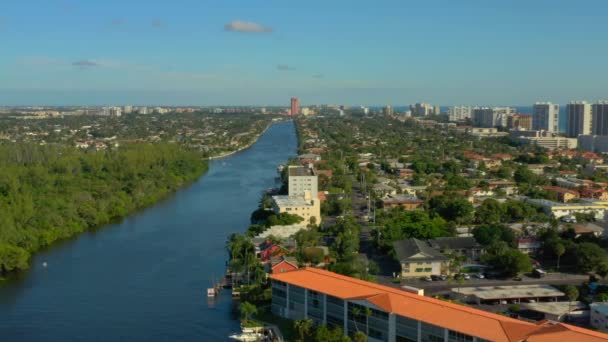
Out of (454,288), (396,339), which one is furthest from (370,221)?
(396,339)

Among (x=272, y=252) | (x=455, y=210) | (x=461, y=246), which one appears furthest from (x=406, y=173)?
(x=272, y=252)

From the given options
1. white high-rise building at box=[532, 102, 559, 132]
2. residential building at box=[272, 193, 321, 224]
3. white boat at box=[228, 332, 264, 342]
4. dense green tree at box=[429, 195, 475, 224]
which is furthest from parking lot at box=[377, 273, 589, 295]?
white high-rise building at box=[532, 102, 559, 132]

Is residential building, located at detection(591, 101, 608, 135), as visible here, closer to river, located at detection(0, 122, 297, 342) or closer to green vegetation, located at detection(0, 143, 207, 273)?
green vegetation, located at detection(0, 143, 207, 273)

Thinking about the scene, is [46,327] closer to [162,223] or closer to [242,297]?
[242,297]

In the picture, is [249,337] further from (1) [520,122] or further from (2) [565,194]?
(1) [520,122]

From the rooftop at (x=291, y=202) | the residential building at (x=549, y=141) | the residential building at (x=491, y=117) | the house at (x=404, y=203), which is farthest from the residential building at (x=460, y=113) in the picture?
the rooftop at (x=291, y=202)

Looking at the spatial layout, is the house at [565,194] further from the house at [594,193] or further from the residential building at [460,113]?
the residential building at [460,113]
